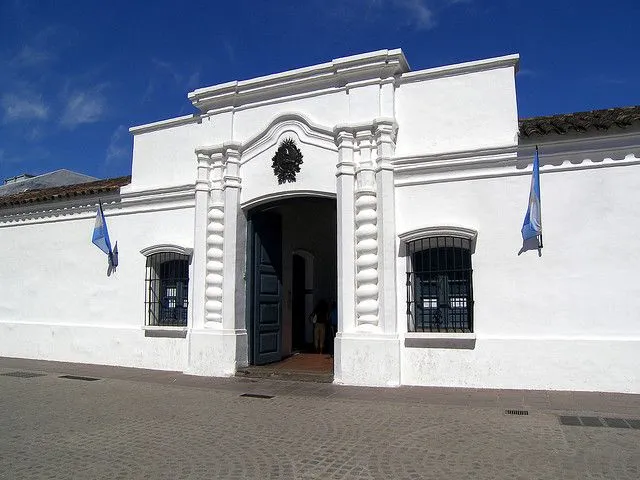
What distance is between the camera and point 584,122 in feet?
28.1

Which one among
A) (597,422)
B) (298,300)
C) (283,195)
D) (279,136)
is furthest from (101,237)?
(597,422)

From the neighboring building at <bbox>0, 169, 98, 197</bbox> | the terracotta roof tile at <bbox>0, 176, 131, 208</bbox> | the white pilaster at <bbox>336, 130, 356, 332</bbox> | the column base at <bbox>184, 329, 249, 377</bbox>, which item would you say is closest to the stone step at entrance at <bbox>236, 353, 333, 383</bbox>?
the column base at <bbox>184, 329, 249, 377</bbox>

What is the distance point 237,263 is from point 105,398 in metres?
3.40

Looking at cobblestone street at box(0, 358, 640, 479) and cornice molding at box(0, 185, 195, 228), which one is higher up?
cornice molding at box(0, 185, 195, 228)

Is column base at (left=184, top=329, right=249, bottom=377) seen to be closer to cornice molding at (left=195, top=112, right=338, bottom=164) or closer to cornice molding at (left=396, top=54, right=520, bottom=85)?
cornice molding at (left=195, top=112, right=338, bottom=164)

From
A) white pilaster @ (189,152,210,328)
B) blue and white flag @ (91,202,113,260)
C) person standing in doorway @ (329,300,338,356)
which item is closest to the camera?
white pilaster @ (189,152,210,328)

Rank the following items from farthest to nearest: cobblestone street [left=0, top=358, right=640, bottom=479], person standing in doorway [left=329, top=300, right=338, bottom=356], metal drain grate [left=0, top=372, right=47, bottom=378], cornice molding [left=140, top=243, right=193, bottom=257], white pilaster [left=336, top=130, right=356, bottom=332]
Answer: person standing in doorway [left=329, top=300, right=338, bottom=356] → cornice molding [left=140, top=243, right=193, bottom=257] → metal drain grate [left=0, top=372, right=47, bottom=378] → white pilaster [left=336, top=130, right=356, bottom=332] → cobblestone street [left=0, top=358, right=640, bottom=479]

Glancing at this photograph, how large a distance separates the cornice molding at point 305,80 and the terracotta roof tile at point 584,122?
2554mm

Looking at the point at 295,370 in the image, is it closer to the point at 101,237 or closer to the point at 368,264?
the point at 368,264

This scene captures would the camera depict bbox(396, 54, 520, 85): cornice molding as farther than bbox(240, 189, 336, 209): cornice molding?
No

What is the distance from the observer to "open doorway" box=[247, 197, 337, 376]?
10961 mm

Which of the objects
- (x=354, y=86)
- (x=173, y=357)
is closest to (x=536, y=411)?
(x=354, y=86)

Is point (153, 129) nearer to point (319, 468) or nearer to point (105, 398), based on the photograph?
point (105, 398)

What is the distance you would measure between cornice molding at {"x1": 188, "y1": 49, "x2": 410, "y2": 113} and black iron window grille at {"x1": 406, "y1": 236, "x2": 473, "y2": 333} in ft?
10.3
